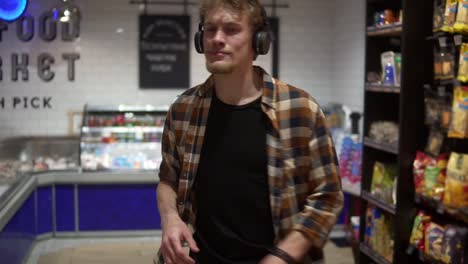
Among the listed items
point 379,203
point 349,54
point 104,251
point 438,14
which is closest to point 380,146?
point 379,203

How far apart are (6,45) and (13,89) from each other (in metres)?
0.51

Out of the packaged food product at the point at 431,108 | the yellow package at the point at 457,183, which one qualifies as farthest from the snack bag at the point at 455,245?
the packaged food product at the point at 431,108

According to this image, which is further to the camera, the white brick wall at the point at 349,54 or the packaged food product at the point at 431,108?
the white brick wall at the point at 349,54

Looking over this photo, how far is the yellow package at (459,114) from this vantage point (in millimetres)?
3338

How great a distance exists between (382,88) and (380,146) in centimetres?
40

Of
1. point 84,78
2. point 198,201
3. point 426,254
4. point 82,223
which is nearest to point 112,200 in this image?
point 82,223

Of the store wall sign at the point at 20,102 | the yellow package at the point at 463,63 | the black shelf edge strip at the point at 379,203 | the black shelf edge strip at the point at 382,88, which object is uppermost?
the yellow package at the point at 463,63

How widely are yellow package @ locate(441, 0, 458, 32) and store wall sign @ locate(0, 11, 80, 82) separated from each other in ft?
15.9

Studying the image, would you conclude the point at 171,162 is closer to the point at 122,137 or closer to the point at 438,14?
the point at 438,14

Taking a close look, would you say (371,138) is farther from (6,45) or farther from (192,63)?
(6,45)

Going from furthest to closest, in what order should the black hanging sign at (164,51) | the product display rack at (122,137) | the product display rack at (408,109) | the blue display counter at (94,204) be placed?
the black hanging sign at (164,51) → the product display rack at (122,137) → the blue display counter at (94,204) → the product display rack at (408,109)

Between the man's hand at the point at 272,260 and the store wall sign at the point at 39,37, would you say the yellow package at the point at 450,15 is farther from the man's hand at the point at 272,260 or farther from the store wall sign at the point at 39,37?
the store wall sign at the point at 39,37

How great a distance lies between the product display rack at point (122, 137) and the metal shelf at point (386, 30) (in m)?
3.04

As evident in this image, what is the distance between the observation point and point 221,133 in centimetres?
190
